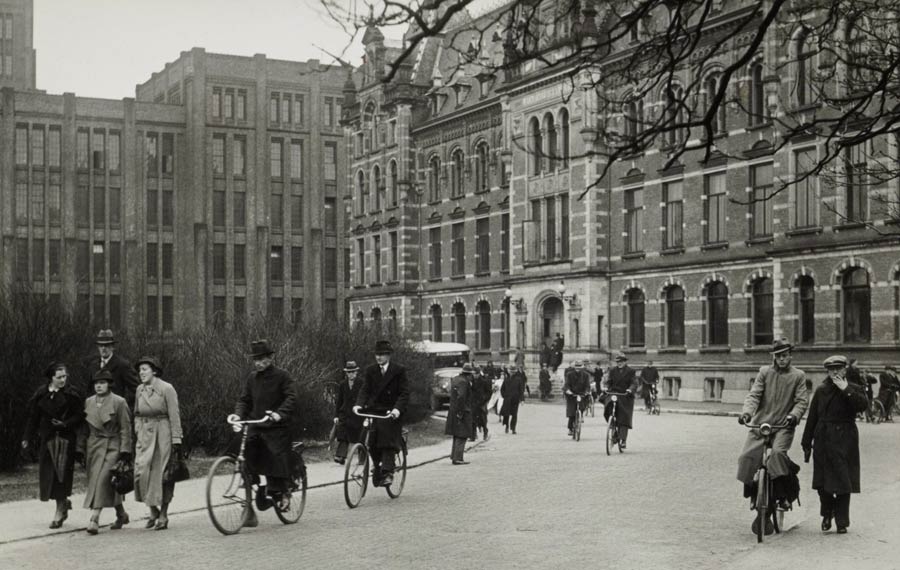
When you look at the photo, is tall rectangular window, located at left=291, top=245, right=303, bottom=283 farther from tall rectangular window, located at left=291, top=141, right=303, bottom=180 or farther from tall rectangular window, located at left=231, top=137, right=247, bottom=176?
tall rectangular window, located at left=231, top=137, right=247, bottom=176

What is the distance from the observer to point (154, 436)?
13.0 meters

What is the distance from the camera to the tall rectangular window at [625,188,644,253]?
4828cm

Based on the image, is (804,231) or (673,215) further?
(673,215)

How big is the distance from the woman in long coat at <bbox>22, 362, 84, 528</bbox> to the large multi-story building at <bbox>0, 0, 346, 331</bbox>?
62.6m

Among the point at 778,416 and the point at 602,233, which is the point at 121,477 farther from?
the point at 602,233

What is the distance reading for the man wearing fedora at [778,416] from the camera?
11906mm

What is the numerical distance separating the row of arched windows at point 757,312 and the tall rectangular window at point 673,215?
1.79 m

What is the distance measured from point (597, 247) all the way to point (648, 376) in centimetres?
1112

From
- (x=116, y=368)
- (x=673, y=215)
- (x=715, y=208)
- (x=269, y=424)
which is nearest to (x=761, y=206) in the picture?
(x=715, y=208)

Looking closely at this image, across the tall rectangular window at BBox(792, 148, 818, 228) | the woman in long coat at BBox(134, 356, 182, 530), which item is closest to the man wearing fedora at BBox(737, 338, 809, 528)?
the woman in long coat at BBox(134, 356, 182, 530)

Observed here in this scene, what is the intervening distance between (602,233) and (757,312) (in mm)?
9169

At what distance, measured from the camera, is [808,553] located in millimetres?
11086

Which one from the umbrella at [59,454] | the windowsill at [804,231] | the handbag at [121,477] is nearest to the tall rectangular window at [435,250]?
the windowsill at [804,231]

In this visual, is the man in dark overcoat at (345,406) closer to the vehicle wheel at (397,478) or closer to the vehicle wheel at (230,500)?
the vehicle wheel at (397,478)
